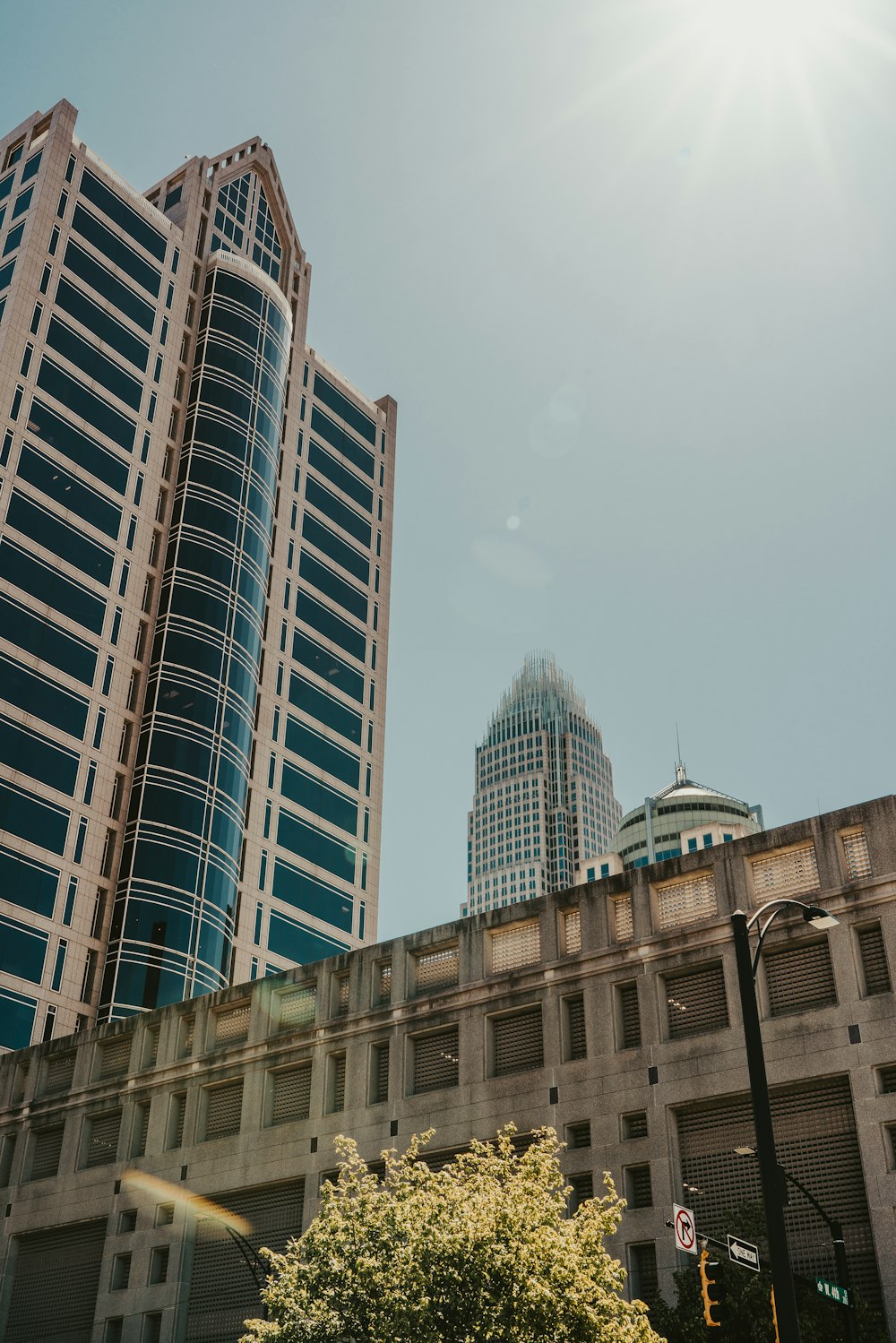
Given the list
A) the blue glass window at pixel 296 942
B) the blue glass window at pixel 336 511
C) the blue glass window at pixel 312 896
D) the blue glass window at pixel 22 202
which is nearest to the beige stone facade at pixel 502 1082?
the blue glass window at pixel 296 942

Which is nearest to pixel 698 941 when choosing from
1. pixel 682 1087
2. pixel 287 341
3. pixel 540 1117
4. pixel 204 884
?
pixel 682 1087

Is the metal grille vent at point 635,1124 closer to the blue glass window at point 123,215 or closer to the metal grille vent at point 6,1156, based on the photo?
the metal grille vent at point 6,1156

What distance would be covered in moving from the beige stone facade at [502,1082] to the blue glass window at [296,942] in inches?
1057

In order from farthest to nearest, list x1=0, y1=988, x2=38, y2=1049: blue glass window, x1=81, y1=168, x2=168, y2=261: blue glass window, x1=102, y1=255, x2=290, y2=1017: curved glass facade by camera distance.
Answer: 1. x1=81, y1=168, x2=168, y2=261: blue glass window
2. x1=102, y1=255, x2=290, y2=1017: curved glass facade
3. x1=0, y1=988, x2=38, y2=1049: blue glass window

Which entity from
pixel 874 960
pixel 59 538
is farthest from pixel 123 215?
pixel 874 960

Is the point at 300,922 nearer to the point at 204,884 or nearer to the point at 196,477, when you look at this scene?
the point at 204,884

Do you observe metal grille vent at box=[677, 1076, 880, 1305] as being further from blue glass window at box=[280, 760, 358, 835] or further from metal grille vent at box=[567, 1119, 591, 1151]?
blue glass window at box=[280, 760, 358, 835]

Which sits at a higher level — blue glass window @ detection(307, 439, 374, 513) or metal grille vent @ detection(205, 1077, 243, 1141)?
blue glass window @ detection(307, 439, 374, 513)

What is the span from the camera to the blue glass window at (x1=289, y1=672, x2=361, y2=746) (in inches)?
3575

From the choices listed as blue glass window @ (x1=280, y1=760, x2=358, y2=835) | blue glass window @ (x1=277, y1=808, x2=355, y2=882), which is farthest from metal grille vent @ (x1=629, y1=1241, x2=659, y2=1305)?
blue glass window @ (x1=280, y1=760, x2=358, y2=835)

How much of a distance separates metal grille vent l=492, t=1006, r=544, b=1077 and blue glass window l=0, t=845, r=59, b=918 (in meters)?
35.2

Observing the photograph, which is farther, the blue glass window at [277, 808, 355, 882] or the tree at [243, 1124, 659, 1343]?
the blue glass window at [277, 808, 355, 882]

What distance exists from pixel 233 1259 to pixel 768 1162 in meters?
29.0

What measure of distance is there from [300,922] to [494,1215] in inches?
2240
